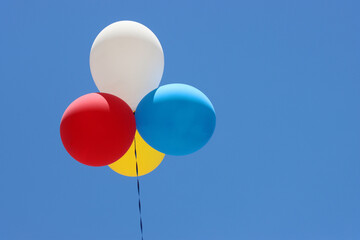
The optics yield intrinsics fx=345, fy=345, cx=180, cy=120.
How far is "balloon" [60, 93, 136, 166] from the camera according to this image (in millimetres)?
2486

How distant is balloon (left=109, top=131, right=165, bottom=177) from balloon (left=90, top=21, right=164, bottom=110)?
17.4 inches

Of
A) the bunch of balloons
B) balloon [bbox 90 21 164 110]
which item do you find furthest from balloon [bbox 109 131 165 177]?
balloon [bbox 90 21 164 110]

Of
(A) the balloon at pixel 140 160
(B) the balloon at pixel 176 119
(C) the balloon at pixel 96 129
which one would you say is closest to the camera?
(C) the balloon at pixel 96 129

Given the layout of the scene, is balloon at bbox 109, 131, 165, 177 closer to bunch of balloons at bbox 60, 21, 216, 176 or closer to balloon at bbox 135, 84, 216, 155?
bunch of balloons at bbox 60, 21, 216, 176

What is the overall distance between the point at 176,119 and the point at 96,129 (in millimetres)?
593

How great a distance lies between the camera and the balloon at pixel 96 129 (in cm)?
249

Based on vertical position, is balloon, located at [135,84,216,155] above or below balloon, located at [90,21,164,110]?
below

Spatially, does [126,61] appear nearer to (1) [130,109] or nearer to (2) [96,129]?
(1) [130,109]

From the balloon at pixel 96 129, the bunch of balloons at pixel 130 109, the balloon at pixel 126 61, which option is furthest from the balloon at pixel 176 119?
the balloon at pixel 126 61

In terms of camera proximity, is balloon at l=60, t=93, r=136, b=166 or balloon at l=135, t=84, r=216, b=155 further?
balloon at l=135, t=84, r=216, b=155

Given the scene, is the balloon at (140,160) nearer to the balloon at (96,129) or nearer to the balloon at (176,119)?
the balloon at (176,119)

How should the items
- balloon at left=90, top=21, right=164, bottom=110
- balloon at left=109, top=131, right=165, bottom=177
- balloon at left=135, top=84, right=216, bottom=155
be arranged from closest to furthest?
balloon at left=135, top=84, right=216, bottom=155 → balloon at left=90, top=21, right=164, bottom=110 → balloon at left=109, top=131, right=165, bottom=177

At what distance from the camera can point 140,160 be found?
11.1 ft

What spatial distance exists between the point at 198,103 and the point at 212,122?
0.22 metres
